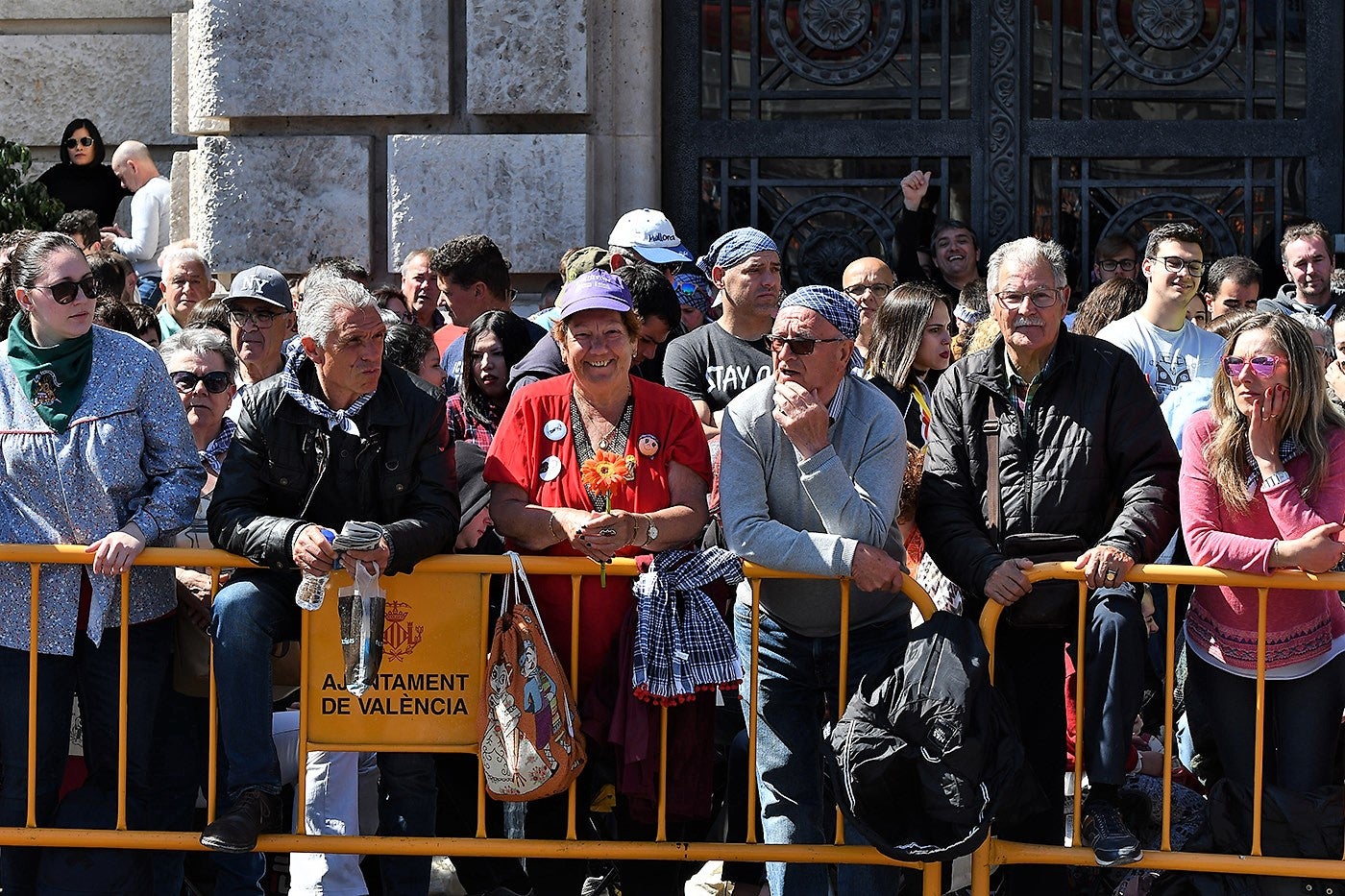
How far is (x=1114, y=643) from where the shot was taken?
460cm

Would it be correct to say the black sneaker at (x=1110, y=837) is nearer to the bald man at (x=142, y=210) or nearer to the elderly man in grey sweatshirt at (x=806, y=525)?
the elderly man in grey sweatshirt at (x=806, y=525)

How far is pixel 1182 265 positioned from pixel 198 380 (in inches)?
137

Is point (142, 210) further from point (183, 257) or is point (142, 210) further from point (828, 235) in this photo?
point (828, 235)

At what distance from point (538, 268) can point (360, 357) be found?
3.33 meters

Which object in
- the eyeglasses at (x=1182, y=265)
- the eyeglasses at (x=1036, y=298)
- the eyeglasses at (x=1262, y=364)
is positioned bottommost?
the eyeglasses at (x=1262, y=364)

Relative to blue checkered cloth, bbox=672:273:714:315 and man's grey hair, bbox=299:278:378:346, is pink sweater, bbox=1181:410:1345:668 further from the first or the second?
blue checkered cloth, bbox=672:273:714:315

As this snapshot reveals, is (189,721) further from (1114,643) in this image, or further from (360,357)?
(1114,643)

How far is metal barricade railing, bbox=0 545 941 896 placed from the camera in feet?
15.3

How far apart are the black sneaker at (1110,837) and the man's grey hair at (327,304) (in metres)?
2.39

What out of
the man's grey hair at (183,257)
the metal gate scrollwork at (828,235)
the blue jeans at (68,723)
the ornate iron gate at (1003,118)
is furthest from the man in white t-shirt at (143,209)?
the blue jeans at (68,723)

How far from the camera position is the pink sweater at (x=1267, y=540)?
15.2 ft

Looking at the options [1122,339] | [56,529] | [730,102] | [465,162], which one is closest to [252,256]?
[465,162]

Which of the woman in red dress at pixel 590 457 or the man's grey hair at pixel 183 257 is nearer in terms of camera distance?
the woman in red dress at pixel 590 457

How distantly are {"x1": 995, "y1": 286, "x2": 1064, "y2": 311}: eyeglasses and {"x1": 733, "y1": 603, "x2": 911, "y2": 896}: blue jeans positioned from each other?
0.97 meters
